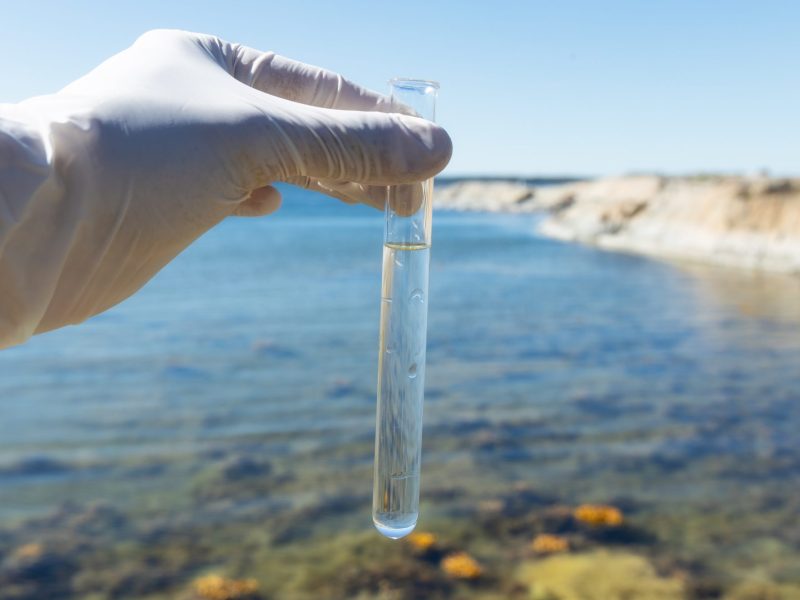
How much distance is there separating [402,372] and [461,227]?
187ft

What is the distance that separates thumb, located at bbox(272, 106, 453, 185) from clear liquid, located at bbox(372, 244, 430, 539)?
0.25 metres

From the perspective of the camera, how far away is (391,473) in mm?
2088

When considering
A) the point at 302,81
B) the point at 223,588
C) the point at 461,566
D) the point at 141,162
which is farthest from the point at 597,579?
the point at 141,162

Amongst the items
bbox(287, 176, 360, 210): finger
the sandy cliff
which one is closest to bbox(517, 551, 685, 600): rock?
bbox(287, 176, 360, 210): finger

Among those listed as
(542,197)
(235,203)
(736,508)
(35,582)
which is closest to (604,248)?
(736,508)

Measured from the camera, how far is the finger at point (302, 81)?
99.7 inches

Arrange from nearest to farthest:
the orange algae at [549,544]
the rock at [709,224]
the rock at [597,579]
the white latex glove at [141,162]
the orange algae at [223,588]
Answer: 1. the white latex glove at [141,162]
2. the orange algae at [223,588]
3. the rock at [597,579]
4. the orange algae at [549,544]
5. the rock at [709,224]

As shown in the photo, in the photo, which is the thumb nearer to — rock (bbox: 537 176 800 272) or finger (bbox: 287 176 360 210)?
finger (bbox: 287 176 360 210)

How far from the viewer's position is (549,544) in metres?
Answer: 6.67

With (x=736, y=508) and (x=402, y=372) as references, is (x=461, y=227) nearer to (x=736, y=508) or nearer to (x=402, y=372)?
(x=736, y=508)

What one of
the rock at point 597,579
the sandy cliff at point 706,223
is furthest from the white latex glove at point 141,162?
the sandy cliff at point 706,223

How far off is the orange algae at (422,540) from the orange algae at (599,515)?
1490 mm

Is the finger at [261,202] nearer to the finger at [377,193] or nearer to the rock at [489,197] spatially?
the finger at [377,193]

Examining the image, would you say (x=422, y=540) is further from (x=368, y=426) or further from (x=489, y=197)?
(x=489, y=197)
